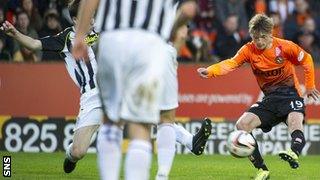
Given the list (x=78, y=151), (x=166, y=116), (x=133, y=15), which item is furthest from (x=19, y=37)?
(x=133, y=15)

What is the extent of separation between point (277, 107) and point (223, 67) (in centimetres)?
80

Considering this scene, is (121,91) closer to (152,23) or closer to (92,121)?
(152,23)

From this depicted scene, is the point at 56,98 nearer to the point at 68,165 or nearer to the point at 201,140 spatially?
the point at 68,165

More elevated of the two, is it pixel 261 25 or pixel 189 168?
pixel 261 25

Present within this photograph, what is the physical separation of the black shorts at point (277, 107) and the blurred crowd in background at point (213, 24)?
17.0 ft

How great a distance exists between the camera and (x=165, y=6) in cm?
600

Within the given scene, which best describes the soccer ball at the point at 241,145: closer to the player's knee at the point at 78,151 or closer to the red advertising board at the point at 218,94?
the player's knee at the point at 78,151

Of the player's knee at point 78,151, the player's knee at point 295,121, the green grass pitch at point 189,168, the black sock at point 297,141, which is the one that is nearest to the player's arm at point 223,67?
the player's knee at point 295,121

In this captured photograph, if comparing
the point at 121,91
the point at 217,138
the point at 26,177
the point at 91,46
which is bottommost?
the point at 217,138

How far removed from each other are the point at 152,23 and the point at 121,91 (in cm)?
50

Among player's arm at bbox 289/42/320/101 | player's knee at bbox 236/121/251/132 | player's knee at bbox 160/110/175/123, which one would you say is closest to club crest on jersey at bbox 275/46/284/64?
player's arm at bbox 289/42/320/101

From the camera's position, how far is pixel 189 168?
442 inches

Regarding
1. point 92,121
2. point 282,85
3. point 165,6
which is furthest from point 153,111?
point 282,85

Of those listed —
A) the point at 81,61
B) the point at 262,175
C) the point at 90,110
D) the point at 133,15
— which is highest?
the point at 133,15
